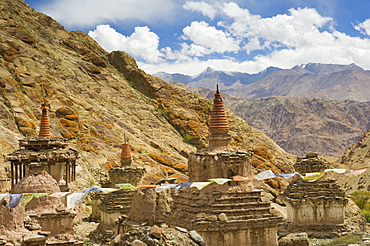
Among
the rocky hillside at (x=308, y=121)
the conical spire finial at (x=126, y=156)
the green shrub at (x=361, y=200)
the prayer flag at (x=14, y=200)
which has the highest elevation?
the rocky hillside at (x=308, y=121)

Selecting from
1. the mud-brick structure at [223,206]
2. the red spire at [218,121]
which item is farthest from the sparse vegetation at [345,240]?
the red spire at [218,121]

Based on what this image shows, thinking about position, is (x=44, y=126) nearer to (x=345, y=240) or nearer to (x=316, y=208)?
(x=316, y=208)

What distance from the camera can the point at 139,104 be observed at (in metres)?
59.3

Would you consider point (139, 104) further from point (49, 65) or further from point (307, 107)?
point (307, 107)

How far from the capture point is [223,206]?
1675cm

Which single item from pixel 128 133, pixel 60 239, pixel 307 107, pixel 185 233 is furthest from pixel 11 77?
pixel 307 107

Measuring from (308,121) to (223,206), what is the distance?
154m

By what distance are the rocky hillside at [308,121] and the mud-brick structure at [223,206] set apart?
135156mm

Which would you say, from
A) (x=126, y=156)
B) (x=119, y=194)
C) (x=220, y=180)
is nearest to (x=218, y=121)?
(x=220, y=180)

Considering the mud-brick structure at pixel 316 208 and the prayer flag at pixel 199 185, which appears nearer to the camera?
the prayer flag at pixel 199 185

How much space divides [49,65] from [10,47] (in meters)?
5.15

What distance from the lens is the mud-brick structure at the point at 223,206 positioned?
53.7 ft

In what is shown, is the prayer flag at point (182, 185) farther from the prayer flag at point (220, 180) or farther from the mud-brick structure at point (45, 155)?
the mud-brick structure at point (45, 155)

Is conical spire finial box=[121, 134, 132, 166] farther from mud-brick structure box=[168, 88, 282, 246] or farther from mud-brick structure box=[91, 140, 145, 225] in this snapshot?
mud-brick structure box=[168, 88, 282, 246]
